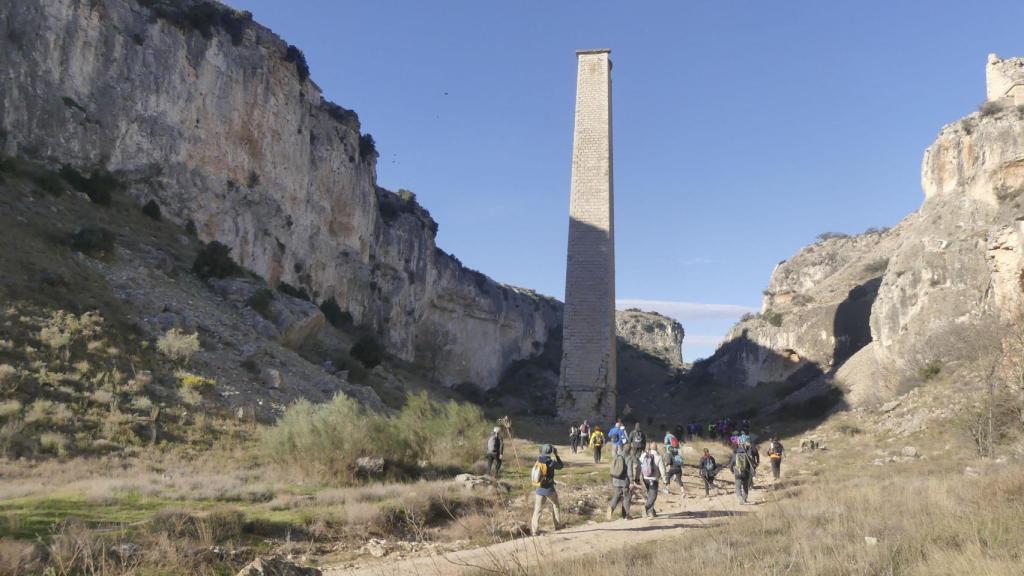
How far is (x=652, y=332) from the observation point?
7956 cm

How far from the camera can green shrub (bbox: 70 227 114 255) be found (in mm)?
16248

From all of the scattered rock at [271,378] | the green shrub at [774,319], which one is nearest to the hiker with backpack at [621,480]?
the scattered rock at [271,378]

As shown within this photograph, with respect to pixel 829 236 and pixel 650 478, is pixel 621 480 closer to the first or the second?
pixel 650 478

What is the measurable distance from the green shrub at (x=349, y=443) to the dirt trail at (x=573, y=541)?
3.44m

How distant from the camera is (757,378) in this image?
1802 inches

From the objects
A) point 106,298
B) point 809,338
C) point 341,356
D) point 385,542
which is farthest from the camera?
point 809,338

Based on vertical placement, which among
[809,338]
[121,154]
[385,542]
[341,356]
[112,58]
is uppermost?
[112,58]

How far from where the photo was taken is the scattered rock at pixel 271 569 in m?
4.89

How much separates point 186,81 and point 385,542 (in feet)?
68.6

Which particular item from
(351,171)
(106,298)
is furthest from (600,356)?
(106,298)

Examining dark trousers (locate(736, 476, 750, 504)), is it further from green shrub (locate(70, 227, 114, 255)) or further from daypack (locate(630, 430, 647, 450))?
green shrub (locate(70, 227, 114, 255))

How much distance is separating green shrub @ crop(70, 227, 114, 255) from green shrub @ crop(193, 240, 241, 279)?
2838 mm

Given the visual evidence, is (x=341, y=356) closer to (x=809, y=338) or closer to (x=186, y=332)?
(x=186, y=332)

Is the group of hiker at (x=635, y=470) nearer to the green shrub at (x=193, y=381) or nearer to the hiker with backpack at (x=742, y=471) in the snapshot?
the hiker with backpack at (x=742, y=471)
